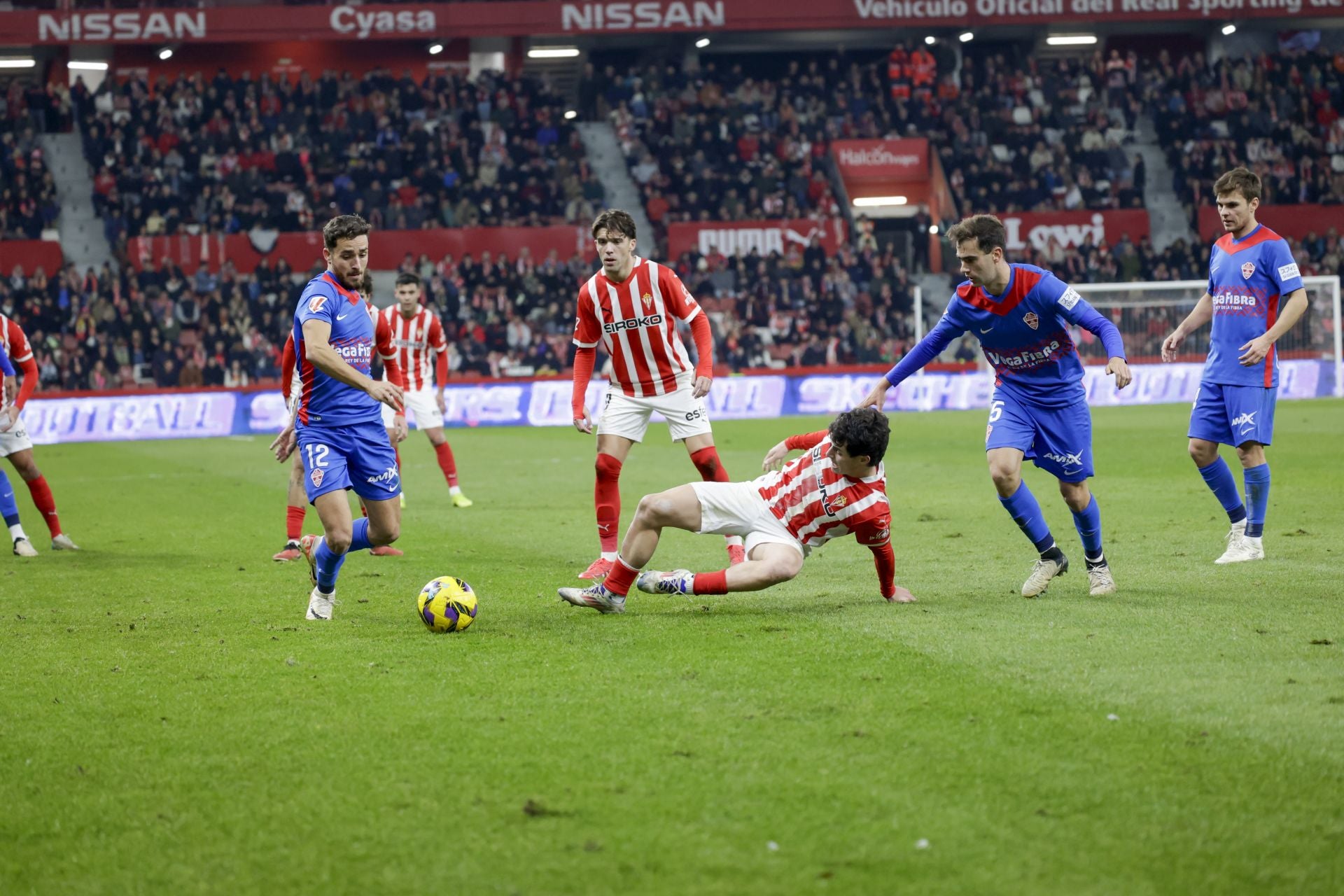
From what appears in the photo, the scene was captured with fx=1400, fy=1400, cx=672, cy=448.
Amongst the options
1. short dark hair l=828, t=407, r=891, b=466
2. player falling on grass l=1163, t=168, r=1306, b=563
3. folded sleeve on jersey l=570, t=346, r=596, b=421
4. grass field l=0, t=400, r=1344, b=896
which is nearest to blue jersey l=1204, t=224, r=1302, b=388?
player falling on grass l=1163, t=168, r=1306, b=563

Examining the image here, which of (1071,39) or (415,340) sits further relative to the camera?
(1071,39)

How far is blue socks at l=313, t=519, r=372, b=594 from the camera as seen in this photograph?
7207 mm

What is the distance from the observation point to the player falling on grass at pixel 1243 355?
27.2 ft

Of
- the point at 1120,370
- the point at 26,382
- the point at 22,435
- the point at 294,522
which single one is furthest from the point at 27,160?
the point at 1120,370

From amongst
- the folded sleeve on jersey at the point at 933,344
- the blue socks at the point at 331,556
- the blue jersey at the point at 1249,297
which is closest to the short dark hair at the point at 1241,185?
the blue jersey at the point at 1249,297

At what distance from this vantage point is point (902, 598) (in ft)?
23.5

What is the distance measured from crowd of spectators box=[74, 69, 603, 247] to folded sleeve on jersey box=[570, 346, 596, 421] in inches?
998

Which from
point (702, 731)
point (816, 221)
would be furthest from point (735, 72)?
point (702, 731)

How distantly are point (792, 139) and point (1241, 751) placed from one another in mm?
34687

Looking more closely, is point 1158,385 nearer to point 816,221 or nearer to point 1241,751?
point 816,221

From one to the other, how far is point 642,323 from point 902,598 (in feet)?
8.45

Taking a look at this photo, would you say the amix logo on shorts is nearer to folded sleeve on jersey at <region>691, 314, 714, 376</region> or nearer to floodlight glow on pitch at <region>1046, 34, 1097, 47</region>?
folded sleeve on jersey at <region>691, 314, 714, 376</region>

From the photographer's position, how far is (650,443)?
21891 millimetres

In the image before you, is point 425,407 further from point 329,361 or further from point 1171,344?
point 1171,344
